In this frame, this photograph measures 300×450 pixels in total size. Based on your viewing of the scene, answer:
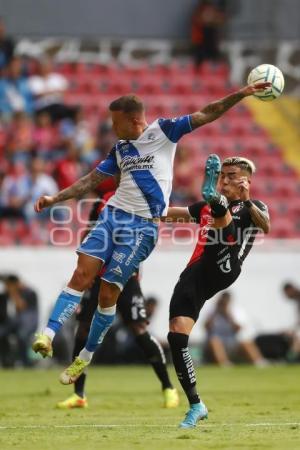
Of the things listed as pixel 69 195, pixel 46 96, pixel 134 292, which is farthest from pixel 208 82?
pixel 69 195

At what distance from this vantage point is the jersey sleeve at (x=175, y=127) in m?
10.3

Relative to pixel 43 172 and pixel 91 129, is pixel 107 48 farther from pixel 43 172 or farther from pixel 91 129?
pixel 43 172

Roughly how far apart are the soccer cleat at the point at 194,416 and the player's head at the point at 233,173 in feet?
6.33

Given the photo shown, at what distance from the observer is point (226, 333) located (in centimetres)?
2117

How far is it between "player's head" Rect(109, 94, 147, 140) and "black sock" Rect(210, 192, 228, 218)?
1.21 metres

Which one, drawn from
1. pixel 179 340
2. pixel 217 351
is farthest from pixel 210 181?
pixel 217 351

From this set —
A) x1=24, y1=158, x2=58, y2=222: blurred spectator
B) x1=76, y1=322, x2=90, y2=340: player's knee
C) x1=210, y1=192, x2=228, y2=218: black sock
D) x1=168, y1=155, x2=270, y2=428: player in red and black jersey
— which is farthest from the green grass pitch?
x1=24, y1=158, x2=58, y2=222: blurred spectator

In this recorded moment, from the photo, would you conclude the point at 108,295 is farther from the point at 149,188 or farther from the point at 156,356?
the point at 156,356

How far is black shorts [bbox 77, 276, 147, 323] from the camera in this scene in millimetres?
12781

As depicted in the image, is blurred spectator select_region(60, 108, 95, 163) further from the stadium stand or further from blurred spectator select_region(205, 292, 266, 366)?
blurred spectator select_region(205, 292, 266, 366)

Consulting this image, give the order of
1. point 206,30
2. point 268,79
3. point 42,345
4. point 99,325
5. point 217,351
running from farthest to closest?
1. point 206,30
2. point 217,351
3. point 99,325
4. point 268,79
5. point 42,345

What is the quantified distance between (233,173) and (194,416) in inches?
86.5

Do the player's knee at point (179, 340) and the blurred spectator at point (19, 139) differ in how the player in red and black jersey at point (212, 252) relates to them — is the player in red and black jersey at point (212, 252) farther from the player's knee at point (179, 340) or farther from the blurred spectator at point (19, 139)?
the blurred spectator at point (19, 139)

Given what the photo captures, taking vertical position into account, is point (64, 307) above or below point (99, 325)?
above
